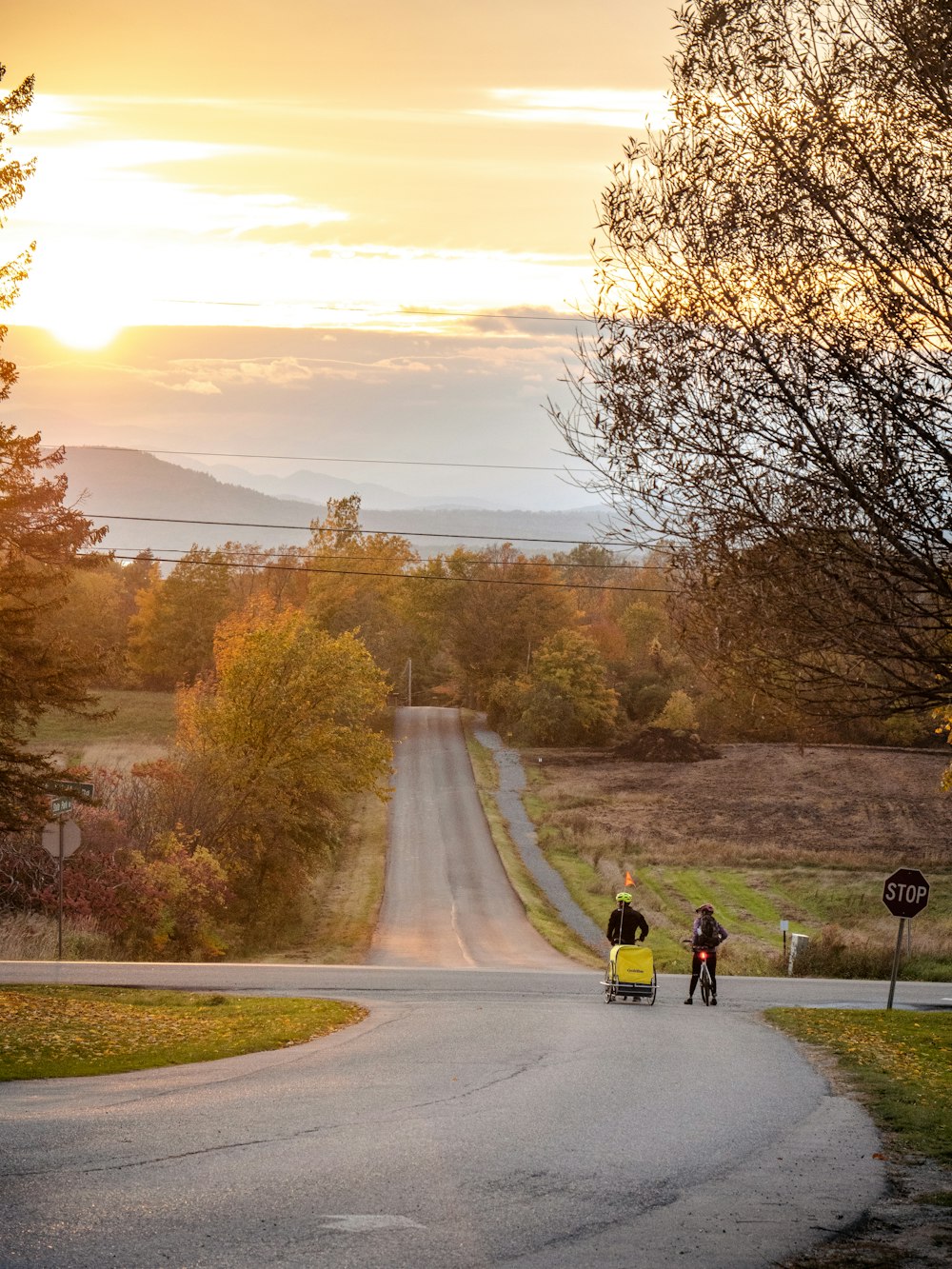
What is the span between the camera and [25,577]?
19.3 metres

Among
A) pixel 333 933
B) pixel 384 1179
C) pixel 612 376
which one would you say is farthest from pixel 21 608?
pixel 333 933

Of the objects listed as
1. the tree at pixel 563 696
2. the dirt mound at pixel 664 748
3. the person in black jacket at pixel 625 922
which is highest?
the tree at pixel 563 696

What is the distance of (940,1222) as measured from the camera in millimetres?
9352

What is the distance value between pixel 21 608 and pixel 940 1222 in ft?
45.4

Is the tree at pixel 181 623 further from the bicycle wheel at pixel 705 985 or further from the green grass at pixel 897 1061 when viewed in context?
the green grass at pixel 897 1061

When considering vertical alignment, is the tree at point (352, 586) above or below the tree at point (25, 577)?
above

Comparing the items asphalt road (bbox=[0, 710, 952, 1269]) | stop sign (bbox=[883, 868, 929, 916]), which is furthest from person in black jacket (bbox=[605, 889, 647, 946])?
stop sign (bbox=[883, 868, 929, 916])

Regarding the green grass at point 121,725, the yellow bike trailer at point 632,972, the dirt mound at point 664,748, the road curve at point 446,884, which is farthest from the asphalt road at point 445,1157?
the dirt mound at point 664,748

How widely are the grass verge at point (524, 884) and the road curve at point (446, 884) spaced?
35 centimetres

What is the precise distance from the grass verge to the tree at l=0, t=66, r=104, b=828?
1960cm

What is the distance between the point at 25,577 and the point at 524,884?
3277cm

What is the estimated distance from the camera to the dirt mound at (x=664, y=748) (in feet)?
262

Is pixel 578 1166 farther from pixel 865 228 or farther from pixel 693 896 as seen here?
pixel 693 896

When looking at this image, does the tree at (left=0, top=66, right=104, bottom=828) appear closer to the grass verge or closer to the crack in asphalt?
the crack in asphalt
